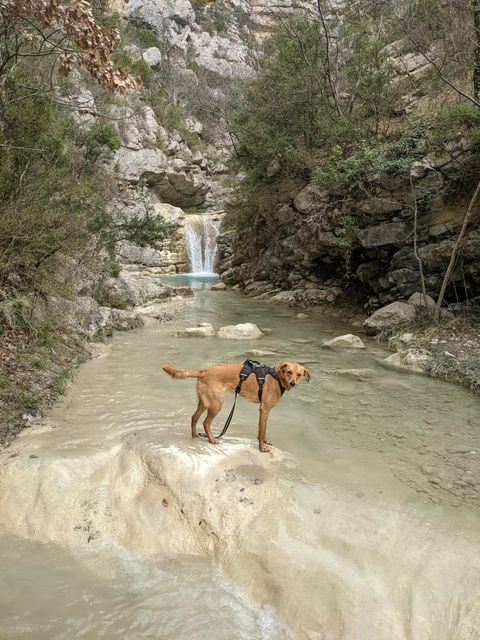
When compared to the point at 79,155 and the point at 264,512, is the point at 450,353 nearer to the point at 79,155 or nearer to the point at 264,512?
the point at 264,512

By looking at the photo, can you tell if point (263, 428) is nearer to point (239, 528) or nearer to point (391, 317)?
point (239, 528)

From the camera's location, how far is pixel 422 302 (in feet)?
36.0

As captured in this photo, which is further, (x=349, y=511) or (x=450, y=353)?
(x=450, y=353)

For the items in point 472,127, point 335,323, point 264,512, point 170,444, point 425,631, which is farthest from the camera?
point 335,323

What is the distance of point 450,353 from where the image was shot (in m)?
8.57

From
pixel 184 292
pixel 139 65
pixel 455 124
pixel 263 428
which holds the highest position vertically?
pixel 139 65

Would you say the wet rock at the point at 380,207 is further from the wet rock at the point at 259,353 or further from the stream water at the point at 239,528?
the stream water at the point at 239,528

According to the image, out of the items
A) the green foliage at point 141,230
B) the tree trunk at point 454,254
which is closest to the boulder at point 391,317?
the tree trunk at point 454,254

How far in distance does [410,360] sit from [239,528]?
611cm

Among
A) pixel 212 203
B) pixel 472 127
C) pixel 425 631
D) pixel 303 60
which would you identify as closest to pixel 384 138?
pixel 472 127

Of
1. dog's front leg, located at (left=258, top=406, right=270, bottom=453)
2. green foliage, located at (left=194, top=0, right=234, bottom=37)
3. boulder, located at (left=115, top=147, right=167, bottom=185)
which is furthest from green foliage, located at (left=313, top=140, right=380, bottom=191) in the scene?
green foliage, located at (left=194, top=0, right=234, bottom=37)

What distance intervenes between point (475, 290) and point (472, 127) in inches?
152

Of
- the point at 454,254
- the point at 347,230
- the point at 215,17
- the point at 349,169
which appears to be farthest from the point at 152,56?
the point at 454,254

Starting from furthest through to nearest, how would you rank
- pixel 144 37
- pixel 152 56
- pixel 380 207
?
pixel 144 37, pixel 152 56, pixel 380 207
